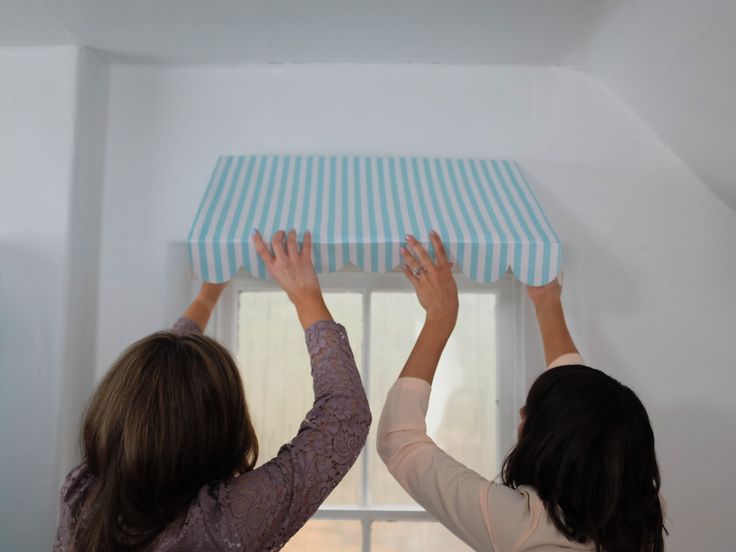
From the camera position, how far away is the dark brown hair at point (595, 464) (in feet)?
4.49

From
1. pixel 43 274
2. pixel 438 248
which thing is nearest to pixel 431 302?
pixel 438 248

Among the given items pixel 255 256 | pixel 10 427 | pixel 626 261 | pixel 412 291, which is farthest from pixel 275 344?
pixel 626 261

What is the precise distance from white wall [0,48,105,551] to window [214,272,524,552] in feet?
1.78

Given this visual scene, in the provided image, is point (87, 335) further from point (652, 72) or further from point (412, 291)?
point (652, 72)

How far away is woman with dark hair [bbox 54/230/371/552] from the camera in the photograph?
116 cm

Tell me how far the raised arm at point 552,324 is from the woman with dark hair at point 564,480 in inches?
15.8

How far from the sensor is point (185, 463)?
1180 mm

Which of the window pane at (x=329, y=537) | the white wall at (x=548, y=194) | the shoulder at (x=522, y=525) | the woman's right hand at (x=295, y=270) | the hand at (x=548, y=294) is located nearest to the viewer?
the shoulder at (x=522, y=525)

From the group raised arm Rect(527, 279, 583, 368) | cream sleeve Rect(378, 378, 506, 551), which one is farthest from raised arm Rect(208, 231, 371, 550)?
raised arm Rect(527, 279, 583, 368)

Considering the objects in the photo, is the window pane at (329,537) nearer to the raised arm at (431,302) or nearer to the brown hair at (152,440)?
the raised arm at (431,302)

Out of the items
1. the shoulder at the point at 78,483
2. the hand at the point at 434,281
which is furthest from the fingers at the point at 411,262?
the shoulder at the point at 78,483

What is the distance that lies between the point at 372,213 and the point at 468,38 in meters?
0.73

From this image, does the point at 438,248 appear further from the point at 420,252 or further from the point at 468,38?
the point at 468,38

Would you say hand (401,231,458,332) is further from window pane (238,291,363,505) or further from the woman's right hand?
window pane (238,291,363,505)
